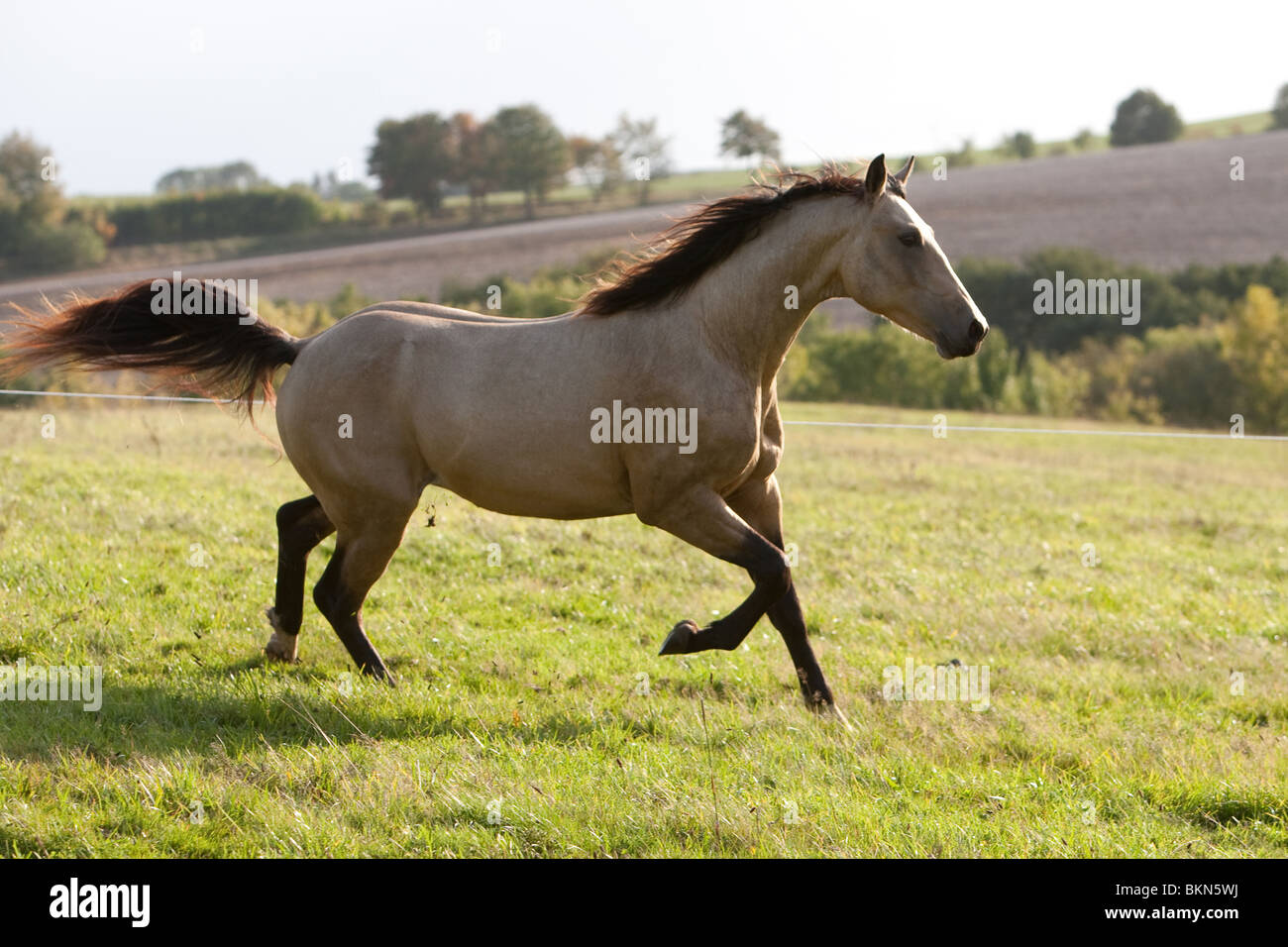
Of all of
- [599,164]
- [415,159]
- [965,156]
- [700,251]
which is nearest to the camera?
[700,251]

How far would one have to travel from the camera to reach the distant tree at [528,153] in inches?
2753

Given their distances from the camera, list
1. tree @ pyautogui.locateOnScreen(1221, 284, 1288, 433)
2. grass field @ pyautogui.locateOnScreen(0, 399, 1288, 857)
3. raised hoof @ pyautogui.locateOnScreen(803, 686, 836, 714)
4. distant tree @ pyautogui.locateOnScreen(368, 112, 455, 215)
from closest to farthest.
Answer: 1. grass field @ pyautogui.locateOnScreen(0, 399, 1288, 857)
2. raised hoof @ pyautogui.locateOnScreen(803, 686, 836, 714)
3. tree @ pyautogui.locateOnScreen(1221, 284, 1288, 433)
4. distant tree @ pyautogui.locateOnScreen(368, 112, 455, 215)

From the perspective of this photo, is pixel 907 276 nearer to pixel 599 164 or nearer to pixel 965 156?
pixel 599 164

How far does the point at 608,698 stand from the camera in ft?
19.5

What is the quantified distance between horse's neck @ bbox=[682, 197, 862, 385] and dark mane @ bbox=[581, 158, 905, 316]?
0.06 m

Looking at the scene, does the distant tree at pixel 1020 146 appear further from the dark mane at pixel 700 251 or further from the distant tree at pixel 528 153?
the dark mane at pixel 700 251

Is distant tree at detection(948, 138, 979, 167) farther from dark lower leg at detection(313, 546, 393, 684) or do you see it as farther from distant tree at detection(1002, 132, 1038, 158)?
dark lower leg at detection(313, 546, 393, 684)

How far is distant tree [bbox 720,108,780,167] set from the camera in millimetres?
69938

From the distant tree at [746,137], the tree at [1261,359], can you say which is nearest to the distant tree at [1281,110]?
the distant tree at [746,137]

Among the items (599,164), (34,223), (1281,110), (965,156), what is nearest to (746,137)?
(599,164)

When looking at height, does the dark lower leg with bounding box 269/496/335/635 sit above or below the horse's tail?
below

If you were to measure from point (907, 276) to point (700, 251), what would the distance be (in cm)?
107

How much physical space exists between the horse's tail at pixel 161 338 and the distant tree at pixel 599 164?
70.3m

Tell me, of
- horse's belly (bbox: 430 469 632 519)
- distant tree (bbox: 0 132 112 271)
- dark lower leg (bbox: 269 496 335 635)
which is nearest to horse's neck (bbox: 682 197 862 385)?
horse's belly (bbox: 430 469 632 519)
